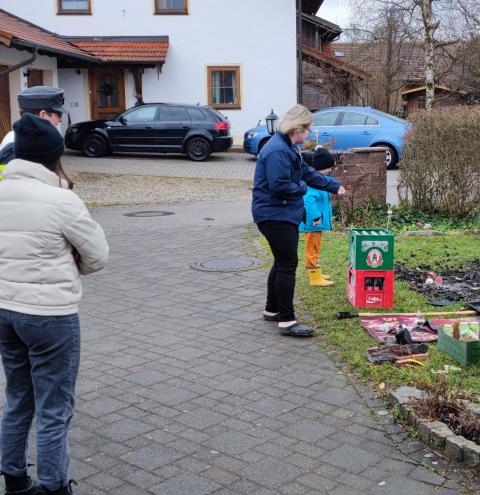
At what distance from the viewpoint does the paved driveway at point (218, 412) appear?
12.5 ft

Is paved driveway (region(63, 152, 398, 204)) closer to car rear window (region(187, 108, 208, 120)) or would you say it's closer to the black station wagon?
the black station wagon

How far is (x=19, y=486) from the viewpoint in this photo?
11.7 ft

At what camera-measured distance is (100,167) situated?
20.6 metres

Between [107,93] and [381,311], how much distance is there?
21.1 meters

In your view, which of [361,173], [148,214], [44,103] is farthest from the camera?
[148,214]

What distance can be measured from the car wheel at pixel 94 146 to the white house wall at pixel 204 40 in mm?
3742

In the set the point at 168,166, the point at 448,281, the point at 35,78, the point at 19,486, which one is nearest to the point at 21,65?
the point at 168,166

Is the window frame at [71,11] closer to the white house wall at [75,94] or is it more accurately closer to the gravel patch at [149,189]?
the white house wall at [75,94]

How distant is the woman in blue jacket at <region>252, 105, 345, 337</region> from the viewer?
5941 mm

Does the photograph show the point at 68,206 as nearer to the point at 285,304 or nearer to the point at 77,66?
the point at 285,304

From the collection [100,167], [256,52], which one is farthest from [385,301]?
[256,52]

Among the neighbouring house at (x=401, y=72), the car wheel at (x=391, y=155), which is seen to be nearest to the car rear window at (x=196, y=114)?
the car wheel at (x=391, y=155)

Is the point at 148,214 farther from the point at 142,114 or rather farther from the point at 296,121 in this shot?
the point at 142,114

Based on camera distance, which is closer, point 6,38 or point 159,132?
point 6,38
